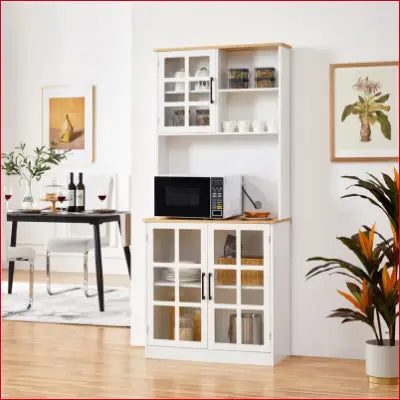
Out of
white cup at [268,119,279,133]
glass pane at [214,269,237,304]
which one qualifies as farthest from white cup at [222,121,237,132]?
glass pane at [214,269,237,304]

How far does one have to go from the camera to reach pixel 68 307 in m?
7.07

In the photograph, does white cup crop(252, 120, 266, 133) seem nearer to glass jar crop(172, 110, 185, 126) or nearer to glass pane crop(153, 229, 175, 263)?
glass jar crop(172, 110, 185, 126)

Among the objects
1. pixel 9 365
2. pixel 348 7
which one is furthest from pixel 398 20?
pixel 9 365

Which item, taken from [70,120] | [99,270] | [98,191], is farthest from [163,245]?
[70,120]

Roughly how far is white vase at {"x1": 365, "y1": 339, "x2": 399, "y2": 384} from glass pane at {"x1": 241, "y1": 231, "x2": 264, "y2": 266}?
865 mm

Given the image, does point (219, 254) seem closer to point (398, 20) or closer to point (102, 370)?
point (102, 370)

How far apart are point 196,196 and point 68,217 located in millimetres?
1892

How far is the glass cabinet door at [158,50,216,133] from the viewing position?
17.3 ft

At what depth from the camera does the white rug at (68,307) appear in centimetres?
655

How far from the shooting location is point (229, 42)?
544 cm

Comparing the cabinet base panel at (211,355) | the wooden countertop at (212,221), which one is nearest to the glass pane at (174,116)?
the wooden countertop at (212,221)

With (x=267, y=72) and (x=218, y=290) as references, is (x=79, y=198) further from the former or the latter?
(x=267, y=72)

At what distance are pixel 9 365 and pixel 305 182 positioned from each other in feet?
6.91

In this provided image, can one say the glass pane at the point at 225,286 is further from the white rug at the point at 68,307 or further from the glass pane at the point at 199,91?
the white rug at the point at 68,307
